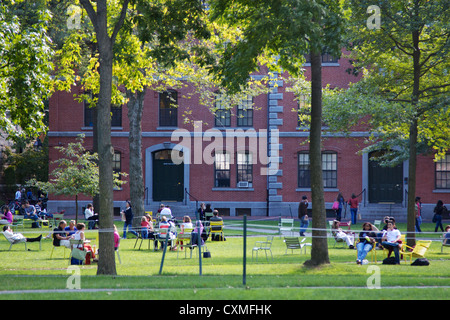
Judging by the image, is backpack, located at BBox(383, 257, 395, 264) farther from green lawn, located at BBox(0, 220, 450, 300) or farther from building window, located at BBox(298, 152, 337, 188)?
building window, located at BBox(298, 152, 337, 188)

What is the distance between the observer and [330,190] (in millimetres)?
35844

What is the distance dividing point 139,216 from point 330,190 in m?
14.4

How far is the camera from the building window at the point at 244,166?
36.6m

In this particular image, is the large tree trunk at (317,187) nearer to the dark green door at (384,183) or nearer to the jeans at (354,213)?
the jeans at (354,213)

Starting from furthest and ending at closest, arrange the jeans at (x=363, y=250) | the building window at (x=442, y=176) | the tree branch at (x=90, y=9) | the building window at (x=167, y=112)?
the building window at (x=167, y=112)
the building window at (x=442, y=176)
the jeans at (x=363, y=250)
the tree branch at (x=90, y=9)

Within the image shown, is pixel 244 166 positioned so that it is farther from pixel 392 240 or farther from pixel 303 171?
pixel 392 240

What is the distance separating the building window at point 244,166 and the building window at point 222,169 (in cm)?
69

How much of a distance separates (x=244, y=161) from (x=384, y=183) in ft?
28.8

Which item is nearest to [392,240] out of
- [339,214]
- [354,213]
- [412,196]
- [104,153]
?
[412,196]

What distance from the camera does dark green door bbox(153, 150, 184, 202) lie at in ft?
121

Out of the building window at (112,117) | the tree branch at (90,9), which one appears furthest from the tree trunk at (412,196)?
the building window at (112,117)

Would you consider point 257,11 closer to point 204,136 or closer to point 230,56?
point 230,56

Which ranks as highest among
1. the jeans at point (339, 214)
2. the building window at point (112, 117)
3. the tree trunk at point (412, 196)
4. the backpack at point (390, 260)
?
the building window at point (112, 117)

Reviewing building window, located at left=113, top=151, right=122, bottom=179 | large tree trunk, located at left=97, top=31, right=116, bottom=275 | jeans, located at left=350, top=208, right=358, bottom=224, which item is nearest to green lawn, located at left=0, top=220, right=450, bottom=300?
large tree trunk, located at left=97, top=31, right=116, bottom=275
